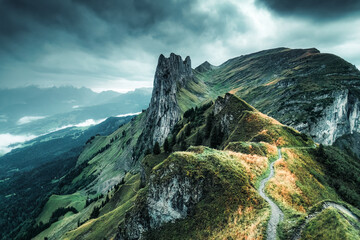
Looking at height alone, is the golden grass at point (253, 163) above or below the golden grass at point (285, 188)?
above

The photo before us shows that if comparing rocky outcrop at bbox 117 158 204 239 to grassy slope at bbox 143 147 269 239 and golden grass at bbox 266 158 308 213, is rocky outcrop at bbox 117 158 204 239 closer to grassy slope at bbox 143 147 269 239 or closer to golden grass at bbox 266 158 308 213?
grassy slope at bbox 143 147 269 239

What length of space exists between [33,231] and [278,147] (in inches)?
10063

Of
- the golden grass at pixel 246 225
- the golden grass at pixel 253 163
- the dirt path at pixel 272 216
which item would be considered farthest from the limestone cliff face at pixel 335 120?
the golden grass at pixel 246 225

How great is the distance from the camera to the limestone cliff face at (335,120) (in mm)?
125812

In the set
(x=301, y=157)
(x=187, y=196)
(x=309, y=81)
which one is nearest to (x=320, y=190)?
(x=301, y=157)

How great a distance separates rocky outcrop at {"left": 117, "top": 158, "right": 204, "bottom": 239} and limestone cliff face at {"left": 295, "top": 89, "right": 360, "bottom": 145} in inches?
4935

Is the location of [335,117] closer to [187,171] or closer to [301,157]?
[301,157]

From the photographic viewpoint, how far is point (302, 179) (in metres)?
37.3

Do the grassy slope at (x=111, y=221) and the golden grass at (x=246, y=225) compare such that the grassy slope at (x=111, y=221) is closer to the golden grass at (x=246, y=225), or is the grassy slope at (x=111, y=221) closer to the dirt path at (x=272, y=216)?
the golden grass at (x=246, y=225)

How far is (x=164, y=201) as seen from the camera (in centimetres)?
3556

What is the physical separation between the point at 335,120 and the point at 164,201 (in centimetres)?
16735

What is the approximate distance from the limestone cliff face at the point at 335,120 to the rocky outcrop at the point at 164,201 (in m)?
125

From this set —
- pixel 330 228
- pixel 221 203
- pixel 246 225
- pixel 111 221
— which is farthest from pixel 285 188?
pixel 111 221

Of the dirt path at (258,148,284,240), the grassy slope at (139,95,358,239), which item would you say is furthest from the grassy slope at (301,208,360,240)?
the dirt path at (258,148,284,240)
